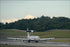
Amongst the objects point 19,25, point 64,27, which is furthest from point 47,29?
point 19,25

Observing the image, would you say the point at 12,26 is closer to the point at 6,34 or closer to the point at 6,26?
the point at 6,26

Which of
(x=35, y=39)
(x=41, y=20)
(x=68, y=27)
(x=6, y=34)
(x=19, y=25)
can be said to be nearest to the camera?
(x=35, y=39)

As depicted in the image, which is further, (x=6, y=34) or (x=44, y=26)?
(x=44, y=26)

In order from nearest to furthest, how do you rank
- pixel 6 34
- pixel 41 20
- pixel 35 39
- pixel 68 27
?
pixel 35 39 → pixel 6 34 → pixel 68 27 → pixel 41 20

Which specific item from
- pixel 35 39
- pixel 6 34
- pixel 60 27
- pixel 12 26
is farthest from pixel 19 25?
pixel 35 39

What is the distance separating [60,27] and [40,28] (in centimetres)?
1543

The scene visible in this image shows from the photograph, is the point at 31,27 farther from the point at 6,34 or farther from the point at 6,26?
A: the point at 6,34

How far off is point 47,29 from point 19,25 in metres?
24.5

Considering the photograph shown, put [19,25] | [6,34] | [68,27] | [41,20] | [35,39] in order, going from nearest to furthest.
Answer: [35,39]
[6,34]
[68,27]
[19,25]
[41,20]

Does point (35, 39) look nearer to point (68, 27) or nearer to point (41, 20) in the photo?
point (68, 27)

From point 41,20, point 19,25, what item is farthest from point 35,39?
→ point 41,20

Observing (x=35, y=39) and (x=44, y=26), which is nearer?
(x=35, y=39)

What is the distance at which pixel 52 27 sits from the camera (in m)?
145

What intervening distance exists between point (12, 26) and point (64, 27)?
44.2m
